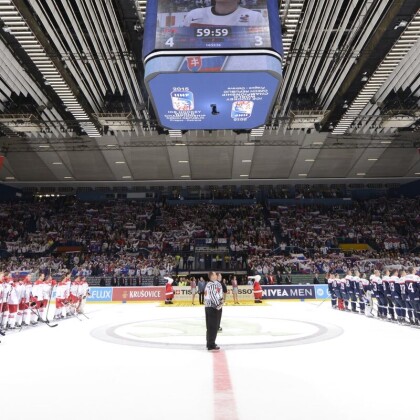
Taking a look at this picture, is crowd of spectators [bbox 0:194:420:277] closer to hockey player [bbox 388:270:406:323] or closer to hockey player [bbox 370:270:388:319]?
hockey player [bbox 370:270:388:319]

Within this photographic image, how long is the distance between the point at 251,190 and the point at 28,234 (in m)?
21.3

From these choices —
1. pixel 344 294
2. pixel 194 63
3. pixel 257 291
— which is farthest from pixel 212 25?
pixel 257 291

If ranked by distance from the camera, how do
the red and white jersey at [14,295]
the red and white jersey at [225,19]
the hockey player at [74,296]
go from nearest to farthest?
the red and white jersey at [225,19], the red and white jersey at [14,295], the hockey player at [74,296]

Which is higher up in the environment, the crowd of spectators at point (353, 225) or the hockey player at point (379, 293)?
the crowd of spectators at point (353, 225)

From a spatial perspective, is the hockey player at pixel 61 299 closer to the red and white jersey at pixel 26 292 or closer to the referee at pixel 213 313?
the red and white jersey at pixel 26 292

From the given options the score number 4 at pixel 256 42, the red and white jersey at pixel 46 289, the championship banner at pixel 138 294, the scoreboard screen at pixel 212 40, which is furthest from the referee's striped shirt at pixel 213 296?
the championship banner at pixel 138 294

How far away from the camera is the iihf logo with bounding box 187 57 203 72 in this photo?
774cm

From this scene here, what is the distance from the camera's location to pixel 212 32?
7699 mm

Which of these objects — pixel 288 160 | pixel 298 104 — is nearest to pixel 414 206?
pixel 288 160

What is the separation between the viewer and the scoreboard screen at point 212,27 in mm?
7660

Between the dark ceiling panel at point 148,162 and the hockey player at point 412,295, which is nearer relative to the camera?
the hockey player at point 412,295

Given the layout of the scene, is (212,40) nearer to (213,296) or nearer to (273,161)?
(213,296)

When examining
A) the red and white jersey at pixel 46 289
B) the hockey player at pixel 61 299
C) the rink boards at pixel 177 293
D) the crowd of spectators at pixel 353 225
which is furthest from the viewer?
the crowd of spectators at pixel 353 225

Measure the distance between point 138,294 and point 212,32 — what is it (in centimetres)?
1782
